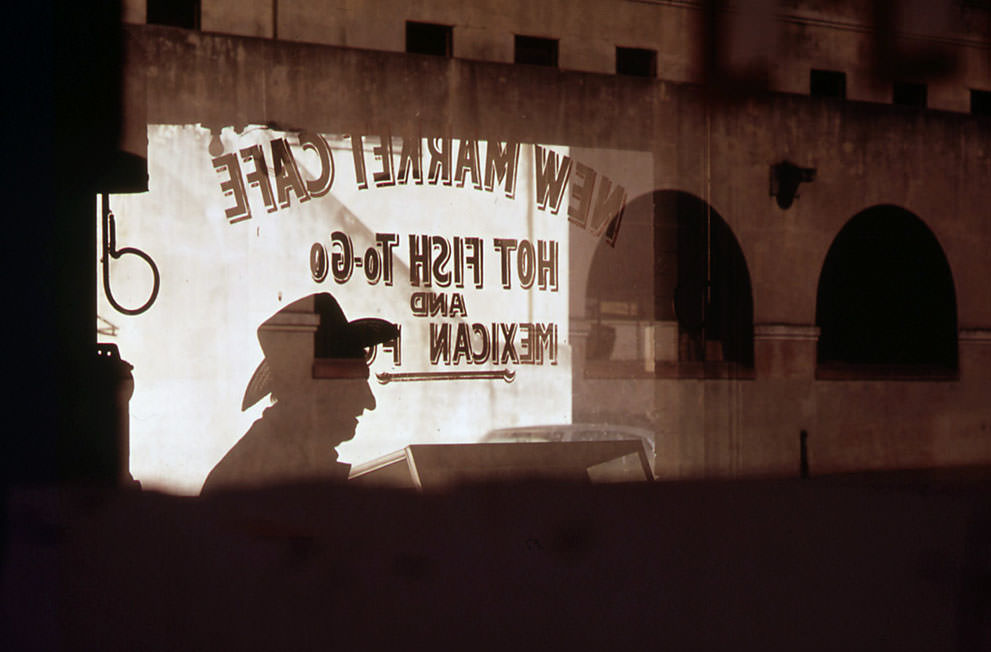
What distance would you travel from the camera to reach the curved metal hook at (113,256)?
6527mm

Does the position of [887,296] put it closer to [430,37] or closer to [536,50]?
[536,50]

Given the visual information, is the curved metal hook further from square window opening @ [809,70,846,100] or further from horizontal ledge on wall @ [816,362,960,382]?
horizontal ledge on wall @ [816,362,960,382]

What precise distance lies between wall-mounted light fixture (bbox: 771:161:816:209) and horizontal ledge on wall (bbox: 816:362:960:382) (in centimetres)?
142

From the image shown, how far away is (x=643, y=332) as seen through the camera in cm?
812

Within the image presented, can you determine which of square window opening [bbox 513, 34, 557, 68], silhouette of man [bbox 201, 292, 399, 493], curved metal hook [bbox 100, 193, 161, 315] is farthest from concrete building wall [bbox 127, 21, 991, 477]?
curved metal hook [bbox 100, 193, 161, 315]

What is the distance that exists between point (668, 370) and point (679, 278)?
0.86m

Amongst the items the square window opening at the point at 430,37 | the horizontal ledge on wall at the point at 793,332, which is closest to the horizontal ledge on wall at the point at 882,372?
the horizontal ledge on wall at the point at 793,332

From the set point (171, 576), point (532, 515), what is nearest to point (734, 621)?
point (532, 515)

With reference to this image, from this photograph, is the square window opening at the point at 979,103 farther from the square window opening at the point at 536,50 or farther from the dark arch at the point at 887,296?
the square window opening at the point at 536,50

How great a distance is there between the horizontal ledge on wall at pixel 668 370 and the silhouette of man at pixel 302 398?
147cm

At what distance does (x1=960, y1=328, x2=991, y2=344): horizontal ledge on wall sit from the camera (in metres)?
8.83

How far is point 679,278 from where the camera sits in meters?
8.61

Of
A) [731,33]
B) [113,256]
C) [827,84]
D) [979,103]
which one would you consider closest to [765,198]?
[827,84]

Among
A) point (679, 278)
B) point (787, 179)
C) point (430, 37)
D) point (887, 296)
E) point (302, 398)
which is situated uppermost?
point (430, 37)
